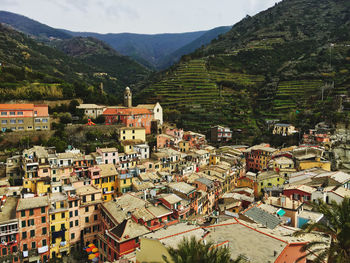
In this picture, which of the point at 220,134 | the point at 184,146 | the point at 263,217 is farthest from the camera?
Result: the point at 220,134

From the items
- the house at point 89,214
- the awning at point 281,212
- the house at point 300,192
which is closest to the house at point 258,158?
the house at point 300,192

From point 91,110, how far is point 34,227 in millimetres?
40954

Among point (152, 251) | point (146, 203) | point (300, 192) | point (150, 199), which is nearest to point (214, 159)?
point (300, 192)

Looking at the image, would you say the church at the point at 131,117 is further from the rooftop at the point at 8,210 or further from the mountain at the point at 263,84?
the rooftop at the point at 8,210

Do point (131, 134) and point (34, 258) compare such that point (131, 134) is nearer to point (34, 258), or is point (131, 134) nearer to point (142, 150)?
point (142, 150)

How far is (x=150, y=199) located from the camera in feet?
110

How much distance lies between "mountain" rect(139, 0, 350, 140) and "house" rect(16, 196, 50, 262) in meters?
54.6

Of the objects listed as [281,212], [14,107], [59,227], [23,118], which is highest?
[14,107]

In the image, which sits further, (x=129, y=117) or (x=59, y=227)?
(x=129, y=117)

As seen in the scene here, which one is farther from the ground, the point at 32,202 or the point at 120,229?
the point at 32,202

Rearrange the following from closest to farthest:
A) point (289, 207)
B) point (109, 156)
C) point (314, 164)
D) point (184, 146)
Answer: point (289, 207) < point (314, 164) < point (109, 156) < point (184, 146)

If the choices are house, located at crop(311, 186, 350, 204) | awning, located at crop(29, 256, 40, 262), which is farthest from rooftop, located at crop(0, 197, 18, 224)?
house, located at crop(311, 186, 350, 204)

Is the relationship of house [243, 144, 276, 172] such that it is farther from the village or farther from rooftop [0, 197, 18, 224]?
rooftop [0, 197, 18, 224]

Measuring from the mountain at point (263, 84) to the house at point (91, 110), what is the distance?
22.9m
